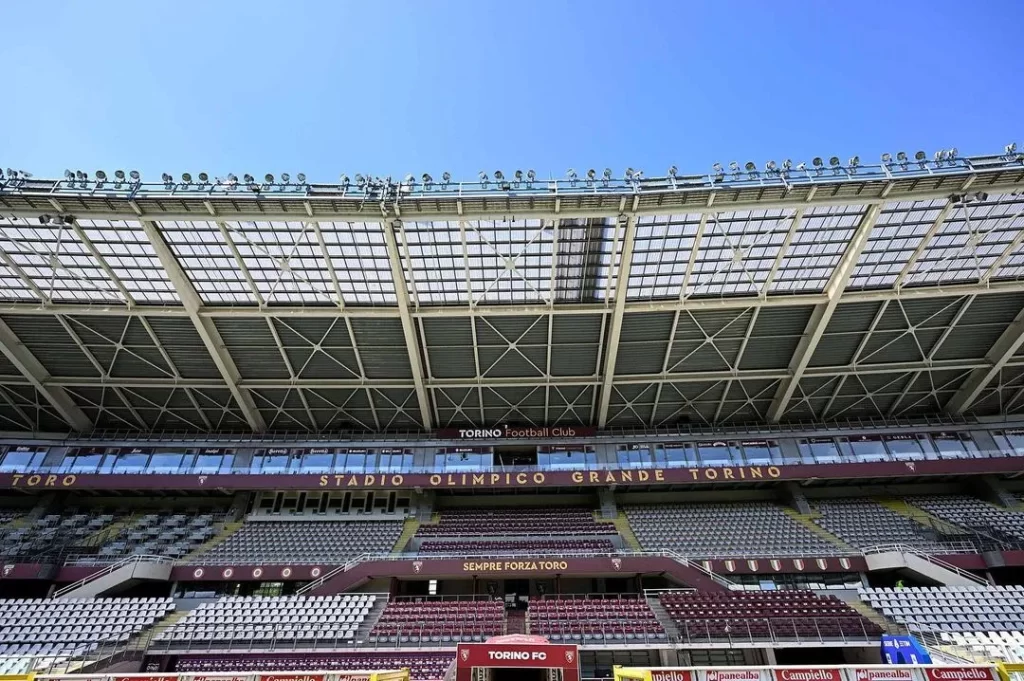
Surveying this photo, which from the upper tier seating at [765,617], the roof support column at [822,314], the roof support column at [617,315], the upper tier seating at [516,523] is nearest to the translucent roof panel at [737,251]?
the roof support column at [822,314]

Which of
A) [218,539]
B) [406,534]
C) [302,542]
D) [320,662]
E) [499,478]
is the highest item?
[499,478]

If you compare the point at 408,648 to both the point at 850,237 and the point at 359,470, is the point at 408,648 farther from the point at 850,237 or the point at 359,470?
the point at 850,237

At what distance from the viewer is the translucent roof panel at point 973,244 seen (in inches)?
919

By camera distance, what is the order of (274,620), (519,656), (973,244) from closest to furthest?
(519,656)
(274,620)
(973,244)

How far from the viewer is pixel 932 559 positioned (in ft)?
83.5

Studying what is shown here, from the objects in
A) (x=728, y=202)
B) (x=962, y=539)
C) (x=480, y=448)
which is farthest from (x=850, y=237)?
(x=480, y=448)

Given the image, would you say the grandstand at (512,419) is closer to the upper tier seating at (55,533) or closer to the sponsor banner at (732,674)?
the upper tier seating at (55,533)

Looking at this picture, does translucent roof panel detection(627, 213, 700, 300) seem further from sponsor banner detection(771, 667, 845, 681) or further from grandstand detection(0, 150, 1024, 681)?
sponsor banner detection(771, 667, 845, 681)

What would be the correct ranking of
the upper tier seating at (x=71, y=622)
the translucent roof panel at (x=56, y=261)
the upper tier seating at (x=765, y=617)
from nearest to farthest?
the upper tier seating at (x=765, y=617), the upper tier seating at (x=71, y=622), the translucent roof panel at (x=56, y=261)

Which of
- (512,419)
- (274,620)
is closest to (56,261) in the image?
(274,620)

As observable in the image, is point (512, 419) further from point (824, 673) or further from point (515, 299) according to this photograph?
→ point (824, 673)

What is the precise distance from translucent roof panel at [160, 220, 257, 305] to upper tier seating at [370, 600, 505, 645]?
1805cm

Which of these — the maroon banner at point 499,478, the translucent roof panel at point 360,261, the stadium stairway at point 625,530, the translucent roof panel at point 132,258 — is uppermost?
the translucent roof panel at point 360,261

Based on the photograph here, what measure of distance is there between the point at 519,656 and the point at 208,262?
2449cm
